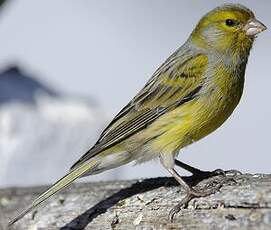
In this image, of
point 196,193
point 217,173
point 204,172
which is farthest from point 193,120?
point 196,193

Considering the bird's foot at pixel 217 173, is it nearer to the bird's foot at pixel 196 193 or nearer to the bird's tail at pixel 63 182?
the bird's foot at pixel 196 193

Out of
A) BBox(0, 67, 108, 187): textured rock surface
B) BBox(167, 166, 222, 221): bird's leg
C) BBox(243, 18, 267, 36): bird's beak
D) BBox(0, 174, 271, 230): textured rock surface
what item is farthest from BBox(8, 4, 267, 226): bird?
BBox(0, 67, 108, 187): textured rock surface

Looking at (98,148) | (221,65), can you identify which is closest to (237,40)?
(221,65)

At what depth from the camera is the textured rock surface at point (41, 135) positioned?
22.0 ft

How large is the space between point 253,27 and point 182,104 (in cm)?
60

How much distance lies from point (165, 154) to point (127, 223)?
30.2 inches

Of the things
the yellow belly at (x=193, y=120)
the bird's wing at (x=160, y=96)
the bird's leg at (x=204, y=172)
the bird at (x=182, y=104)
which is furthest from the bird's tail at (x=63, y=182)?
the bird's leg at (x=204, y=172)

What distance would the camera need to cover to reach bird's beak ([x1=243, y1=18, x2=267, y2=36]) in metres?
5.82

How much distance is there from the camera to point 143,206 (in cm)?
516

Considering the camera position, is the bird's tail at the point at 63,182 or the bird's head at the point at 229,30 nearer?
the bird's tail at the point at 63,182

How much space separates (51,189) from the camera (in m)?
5.44

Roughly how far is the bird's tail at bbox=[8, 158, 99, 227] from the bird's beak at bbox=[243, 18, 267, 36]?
115 cm

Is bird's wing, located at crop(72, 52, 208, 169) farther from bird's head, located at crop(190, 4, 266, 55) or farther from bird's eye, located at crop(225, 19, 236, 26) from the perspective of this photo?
bird's eye, located at crop(225, 19, 236, 26)

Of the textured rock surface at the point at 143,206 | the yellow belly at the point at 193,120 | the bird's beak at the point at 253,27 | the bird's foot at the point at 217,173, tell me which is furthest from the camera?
the bird's beak at the point at 253,27
